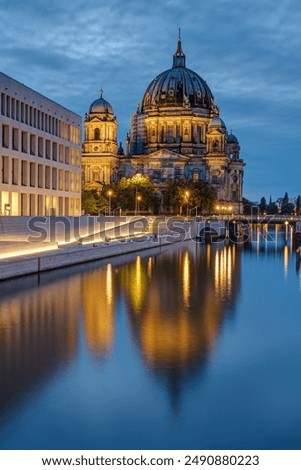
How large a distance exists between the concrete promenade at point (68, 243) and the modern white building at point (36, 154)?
421 centimetres

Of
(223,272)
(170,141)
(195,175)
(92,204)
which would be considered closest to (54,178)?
(223,272)

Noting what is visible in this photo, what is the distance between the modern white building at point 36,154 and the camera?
4500 cm

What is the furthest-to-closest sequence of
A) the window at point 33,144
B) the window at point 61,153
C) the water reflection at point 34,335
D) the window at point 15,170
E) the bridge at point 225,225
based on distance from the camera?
the bridge at point 225,225 < the window at point 61,153 < the window at point 33,144 < the window at point 15,170 < the water reflection at point 34,335

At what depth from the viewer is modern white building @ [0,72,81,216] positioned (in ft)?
148

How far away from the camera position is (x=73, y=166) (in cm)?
6016

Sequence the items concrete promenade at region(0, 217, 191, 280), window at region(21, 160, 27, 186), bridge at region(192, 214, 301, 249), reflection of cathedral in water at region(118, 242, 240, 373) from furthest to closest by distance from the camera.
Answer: bridge at region(192, 214, 301, 249)
window at region(21, 160, 27, 186)
concrete promenade at region(0, 217, 191, 280)
reflection of cathedral in water at region(118, 242, 240, 373)

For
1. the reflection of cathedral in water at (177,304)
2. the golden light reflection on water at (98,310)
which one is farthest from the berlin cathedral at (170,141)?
the golden light reflection on water at (98,310)

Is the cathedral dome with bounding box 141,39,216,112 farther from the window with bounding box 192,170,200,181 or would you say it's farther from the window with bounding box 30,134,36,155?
the window with bounding box 30,134,36,155

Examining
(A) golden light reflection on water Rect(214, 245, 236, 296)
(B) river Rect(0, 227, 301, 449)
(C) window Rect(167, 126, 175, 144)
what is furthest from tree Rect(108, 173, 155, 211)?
(B) river Rect(0, 227, 301, 449)

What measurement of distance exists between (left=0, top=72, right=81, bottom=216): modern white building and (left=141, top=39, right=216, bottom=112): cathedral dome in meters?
57.5

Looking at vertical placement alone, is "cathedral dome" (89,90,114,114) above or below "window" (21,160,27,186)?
above

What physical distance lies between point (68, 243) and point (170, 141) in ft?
244

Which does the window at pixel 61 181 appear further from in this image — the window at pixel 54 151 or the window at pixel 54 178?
the window at pixel 54 151
